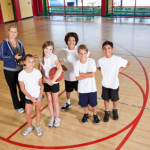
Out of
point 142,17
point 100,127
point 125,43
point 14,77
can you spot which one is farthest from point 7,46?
point 142,17

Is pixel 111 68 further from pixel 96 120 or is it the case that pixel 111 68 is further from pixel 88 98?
pixel 96 120

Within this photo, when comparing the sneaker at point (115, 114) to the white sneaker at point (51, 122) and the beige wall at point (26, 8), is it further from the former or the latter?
the beige wall at point (26, 8)

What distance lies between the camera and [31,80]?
113 inches

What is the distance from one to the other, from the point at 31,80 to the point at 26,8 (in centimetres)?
1598

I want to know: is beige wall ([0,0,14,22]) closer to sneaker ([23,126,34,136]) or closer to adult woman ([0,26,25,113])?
adult woman ([0,26,25,113])

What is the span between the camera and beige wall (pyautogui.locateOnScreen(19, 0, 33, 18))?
16.6 metres

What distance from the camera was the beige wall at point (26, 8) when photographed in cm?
1661

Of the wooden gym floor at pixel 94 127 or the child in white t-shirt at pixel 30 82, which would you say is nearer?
the child in white t-shirt at pixel 30 82

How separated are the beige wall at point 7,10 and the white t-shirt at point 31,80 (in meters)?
13.6

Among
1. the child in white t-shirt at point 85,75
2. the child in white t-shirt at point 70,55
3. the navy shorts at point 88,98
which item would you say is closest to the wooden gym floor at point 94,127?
the navy shorts at point 88,98

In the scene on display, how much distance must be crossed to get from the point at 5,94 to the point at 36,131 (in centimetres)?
179

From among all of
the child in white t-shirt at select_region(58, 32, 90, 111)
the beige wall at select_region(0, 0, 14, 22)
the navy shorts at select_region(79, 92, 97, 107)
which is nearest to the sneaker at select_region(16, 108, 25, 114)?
the child in white t-shirt at select_region(58, 32, 90, 111)

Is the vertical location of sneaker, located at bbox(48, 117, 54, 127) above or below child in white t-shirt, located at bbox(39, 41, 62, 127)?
below

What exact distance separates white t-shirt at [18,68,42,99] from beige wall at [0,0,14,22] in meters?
13.6
